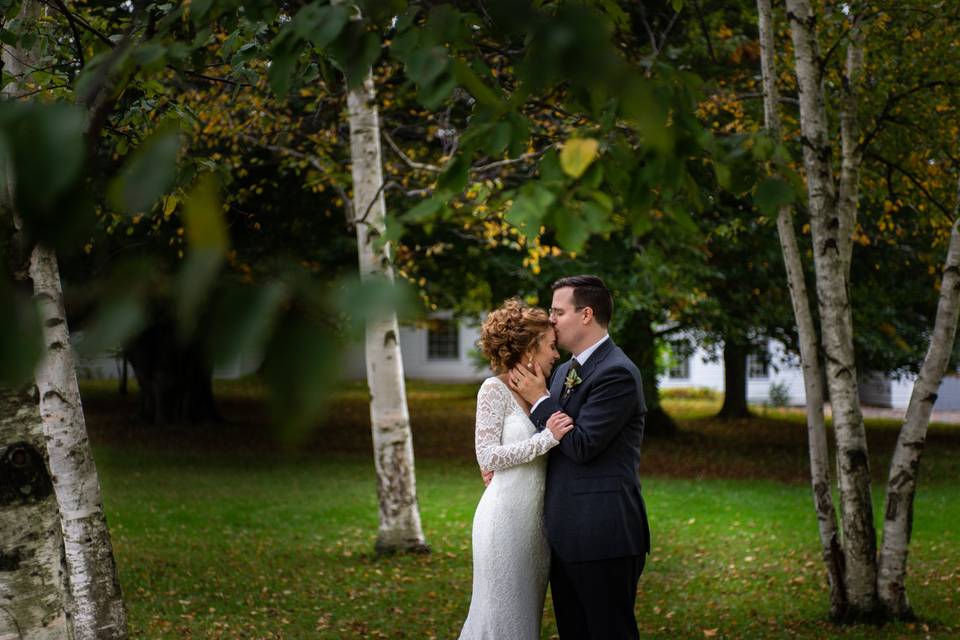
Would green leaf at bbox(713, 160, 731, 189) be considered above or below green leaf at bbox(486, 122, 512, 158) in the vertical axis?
below

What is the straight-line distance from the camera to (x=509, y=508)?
4.91 meters

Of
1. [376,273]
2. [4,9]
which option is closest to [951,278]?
[4,9]

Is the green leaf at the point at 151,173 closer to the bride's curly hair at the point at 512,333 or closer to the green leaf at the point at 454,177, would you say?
the green leaf at the point at 454,177

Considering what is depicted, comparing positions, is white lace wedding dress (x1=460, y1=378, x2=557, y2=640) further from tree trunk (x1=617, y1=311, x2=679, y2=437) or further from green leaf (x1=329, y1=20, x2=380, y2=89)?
tree trunk (x1=617, y1=311, x2=679, y2=437)

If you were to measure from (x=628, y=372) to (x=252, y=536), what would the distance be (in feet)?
27.0

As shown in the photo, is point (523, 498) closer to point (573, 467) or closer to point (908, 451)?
point (573, 467)

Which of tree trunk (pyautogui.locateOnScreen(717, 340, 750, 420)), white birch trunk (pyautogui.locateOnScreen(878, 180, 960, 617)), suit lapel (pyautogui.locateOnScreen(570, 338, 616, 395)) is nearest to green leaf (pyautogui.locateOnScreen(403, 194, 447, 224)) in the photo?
suit lapel (pyautogui.locateOnScreen(570, 338, 616, 395))

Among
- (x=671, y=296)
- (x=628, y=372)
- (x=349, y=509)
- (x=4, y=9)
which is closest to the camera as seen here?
(x=4, y=9)

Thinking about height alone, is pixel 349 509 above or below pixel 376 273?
below

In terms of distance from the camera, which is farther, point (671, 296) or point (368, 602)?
point (671, 296)

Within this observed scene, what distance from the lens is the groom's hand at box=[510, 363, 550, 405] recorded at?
4961 mm

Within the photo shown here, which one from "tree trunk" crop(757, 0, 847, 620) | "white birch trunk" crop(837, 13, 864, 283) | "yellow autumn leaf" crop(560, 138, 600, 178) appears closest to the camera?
"yellow autumn leaf" crop(560, 138, 600, 178)

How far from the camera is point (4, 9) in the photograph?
4312 millimetres

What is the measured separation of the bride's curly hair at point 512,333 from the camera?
497 centimetres
